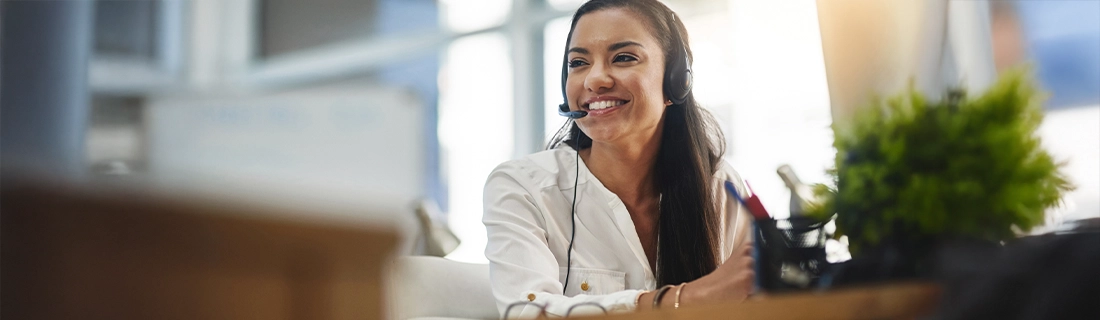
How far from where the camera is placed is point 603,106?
4.34 feet

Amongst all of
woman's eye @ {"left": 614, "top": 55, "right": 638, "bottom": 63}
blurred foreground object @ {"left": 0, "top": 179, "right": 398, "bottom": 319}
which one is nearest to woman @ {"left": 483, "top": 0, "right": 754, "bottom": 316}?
woman's eye @ {"left": 614, "top": 55, "right": 638, "bottom": 63}

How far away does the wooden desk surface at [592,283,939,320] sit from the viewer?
45cm

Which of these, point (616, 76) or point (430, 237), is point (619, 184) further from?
point (430, 237)

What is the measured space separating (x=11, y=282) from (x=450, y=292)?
44.7 inches

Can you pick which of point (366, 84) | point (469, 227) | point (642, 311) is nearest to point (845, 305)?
point (642, 311)

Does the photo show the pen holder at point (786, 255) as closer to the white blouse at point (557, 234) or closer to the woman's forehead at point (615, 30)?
the white blouse at point (557, 234)

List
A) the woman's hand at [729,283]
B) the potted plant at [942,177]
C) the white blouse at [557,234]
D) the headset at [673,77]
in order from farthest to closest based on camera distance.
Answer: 1. the headset at [673,77]
2. the white blouse at [557,234]
3. the woman's hand at [729,283]
4. the potted plant at [942,177]

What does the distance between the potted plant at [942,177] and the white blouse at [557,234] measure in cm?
50

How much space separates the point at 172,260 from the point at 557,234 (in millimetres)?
965

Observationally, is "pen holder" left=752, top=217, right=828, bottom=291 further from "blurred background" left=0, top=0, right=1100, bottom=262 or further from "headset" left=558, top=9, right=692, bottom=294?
"headset" left=558, top=9, right=692, bottom=294

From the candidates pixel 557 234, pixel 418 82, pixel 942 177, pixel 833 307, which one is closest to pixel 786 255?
pixel 942 177

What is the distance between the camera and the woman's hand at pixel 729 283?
0.89 metres

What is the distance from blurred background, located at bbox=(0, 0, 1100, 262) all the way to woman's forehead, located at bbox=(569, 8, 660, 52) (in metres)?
0.14

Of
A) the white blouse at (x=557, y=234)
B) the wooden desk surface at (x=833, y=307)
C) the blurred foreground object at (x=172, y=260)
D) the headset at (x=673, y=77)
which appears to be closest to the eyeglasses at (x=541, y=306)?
the white blouse at (x=557, y=234)
